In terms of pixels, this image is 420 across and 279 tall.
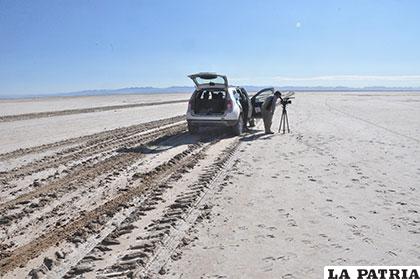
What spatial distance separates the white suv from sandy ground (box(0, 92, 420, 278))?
3.27 metres

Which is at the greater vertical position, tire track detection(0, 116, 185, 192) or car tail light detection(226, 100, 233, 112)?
car tail light detection(226, 100, 233, 112)

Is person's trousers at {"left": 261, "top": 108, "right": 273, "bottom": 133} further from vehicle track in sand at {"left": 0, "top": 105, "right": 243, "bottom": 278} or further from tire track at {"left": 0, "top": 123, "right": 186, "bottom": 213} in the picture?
tire track at {"left": 0, "top": 123, "right": 186, "bottom": 213}

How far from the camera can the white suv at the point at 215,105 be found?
589 inches

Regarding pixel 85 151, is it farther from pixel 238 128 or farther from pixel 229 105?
pixel 238 128

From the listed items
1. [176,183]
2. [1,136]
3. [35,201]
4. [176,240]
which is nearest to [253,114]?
[1,136]

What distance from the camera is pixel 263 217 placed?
5.86 m

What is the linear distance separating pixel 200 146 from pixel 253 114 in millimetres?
6147

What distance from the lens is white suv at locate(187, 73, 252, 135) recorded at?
589 inches

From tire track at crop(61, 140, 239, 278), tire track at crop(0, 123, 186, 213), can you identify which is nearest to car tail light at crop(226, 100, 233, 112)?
tire track at crop(0, 123, 186, 213)

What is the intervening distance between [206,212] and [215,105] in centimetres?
1026

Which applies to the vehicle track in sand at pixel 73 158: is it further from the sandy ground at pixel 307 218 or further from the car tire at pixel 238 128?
the sandy ground at pixel 307 218

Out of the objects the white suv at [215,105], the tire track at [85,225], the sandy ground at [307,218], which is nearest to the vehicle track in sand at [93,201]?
the tire track at [85,225]

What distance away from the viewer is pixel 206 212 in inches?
239

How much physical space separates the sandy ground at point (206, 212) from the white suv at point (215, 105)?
3272 millimetres
